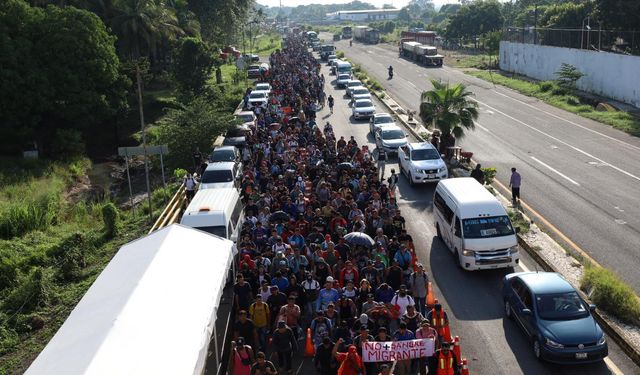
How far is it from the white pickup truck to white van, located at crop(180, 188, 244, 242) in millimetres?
8818

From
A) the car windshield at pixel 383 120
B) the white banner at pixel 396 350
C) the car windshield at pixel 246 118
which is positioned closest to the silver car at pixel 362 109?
the car windshield at pixel 383 120

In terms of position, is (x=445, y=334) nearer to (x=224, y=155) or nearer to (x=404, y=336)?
(x=404, y=336)

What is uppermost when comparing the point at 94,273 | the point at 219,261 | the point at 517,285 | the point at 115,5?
the point at 115,5

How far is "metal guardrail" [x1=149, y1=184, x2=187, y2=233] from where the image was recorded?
21256mm

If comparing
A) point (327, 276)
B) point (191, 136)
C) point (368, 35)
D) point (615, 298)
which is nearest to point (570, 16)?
point (191, 136)

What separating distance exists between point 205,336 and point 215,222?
733 cm

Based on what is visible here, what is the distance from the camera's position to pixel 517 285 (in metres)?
14.4

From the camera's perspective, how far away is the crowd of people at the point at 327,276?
1186 cm

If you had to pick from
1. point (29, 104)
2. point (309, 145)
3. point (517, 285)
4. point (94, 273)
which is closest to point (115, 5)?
point (29, 104)

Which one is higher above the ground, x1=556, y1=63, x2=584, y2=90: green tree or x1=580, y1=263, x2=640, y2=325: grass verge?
x1=556, y1=63, x2=584, y2=90: green tree

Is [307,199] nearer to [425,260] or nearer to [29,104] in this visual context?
[425,260]

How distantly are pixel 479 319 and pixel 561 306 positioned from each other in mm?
2254

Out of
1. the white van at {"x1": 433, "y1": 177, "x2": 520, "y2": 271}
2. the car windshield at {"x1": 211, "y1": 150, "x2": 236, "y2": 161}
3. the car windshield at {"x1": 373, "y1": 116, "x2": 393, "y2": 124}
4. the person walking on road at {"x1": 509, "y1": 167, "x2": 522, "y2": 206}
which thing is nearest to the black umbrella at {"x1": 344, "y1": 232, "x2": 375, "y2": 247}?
the white van at {"x1": 433, "y1": 177, "x2": 520, "y2": 271}

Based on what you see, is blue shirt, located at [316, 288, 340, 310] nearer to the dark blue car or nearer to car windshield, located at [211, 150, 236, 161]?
the dark blue car
